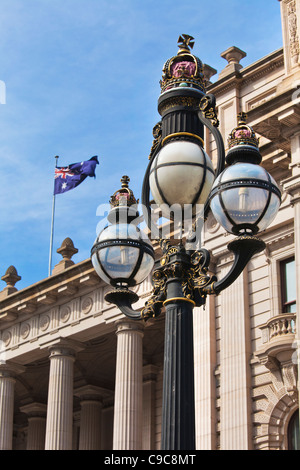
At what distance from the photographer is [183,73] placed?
10.0m

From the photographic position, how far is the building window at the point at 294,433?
24.8m

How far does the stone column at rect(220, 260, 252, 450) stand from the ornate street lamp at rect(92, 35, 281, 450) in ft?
52.6

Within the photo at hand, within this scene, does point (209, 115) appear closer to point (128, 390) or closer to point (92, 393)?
point (128, 390)

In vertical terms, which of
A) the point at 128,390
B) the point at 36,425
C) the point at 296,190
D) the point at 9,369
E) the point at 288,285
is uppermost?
the point at 296,190

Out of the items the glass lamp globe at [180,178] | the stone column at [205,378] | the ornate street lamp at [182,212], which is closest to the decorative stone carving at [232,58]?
the stone column at [205,378]

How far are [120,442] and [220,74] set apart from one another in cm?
1301

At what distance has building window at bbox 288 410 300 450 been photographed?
2484 centimetres

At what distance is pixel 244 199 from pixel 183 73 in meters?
2.45

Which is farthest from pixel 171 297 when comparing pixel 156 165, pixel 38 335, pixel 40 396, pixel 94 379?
pixel 40 396

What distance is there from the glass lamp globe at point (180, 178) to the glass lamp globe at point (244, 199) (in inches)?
26.9

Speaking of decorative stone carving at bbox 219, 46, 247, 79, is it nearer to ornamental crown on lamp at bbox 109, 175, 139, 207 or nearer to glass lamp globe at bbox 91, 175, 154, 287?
ornamental crown on lamp at bbox 109, 175, 139, 207

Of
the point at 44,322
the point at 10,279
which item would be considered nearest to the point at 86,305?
the point at 44,322

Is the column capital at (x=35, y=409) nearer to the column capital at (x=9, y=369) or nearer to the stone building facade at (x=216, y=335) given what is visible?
the stone building facade at (x=216, y=335)

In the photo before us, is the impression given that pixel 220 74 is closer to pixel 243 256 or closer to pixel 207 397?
pixel 207 397
